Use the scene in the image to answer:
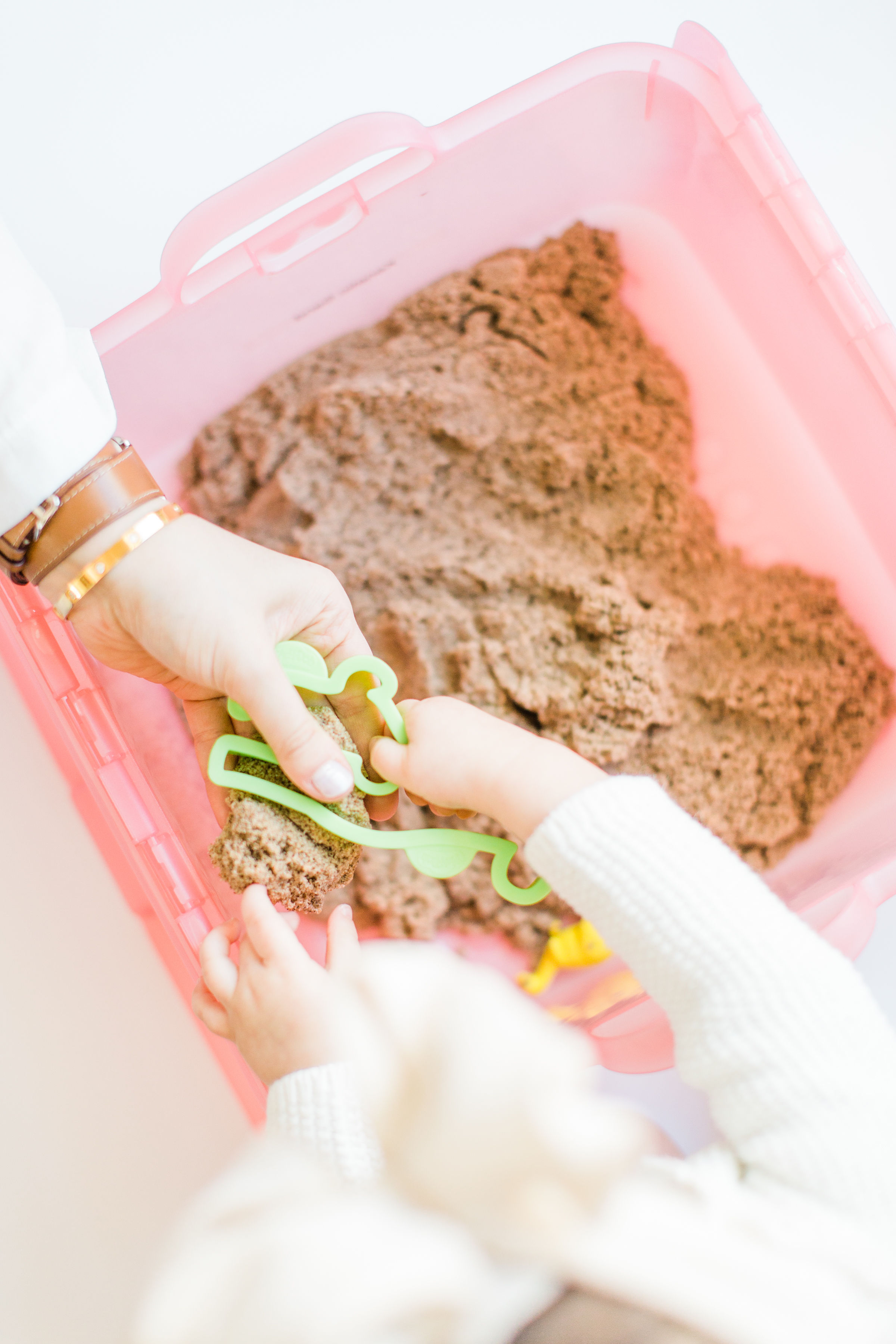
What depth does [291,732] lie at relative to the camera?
1.56ft

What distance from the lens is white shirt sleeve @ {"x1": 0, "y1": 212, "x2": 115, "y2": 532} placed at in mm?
456

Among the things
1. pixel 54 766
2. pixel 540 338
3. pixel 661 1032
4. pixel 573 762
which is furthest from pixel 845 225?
pixel 54 766

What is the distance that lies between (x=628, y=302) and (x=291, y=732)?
1.73ft

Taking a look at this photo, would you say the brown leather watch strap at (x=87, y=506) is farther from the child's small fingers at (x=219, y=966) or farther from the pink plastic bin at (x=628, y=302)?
the child's small fingers at (x=219, y=966)

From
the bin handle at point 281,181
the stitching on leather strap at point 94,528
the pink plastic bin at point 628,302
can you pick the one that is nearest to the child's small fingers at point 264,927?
the pink plastic bin at point 628,302

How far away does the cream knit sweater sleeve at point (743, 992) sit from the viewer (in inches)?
17.1

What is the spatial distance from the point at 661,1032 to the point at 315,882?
9.5 inches

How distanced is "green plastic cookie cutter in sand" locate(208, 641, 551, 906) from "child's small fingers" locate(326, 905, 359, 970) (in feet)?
0.17

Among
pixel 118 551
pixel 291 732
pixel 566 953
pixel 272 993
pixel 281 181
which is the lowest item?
pixel 566 953

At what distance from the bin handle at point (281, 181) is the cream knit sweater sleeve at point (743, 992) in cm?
44

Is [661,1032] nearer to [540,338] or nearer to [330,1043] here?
[330,1043]

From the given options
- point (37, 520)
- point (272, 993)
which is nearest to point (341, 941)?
point (272, 993)

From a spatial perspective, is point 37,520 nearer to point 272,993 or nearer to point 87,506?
point 87,506

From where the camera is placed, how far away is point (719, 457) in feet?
2.56
